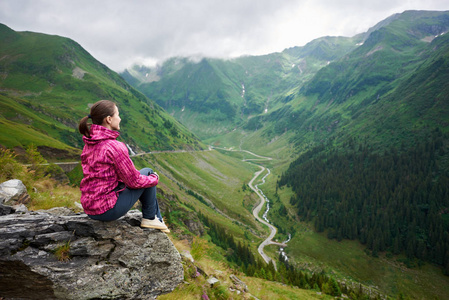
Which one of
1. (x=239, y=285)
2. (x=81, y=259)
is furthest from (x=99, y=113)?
(x=239, y=285)

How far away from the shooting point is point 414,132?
508ft

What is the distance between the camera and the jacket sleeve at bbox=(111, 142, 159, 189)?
5.74 metres

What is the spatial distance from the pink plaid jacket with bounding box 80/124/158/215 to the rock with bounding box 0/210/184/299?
1.22 metres

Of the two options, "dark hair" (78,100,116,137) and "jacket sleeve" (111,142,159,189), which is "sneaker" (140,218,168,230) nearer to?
"jacket sleeve" (111,142,159,189)

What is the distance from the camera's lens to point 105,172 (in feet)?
18.9

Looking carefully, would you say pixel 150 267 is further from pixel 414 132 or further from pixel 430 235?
pixel 414 132

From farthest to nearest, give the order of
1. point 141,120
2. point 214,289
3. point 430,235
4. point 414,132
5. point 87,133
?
point 141,120 < point 414,132 < point 430,235 < point 214,289 < point 87,133

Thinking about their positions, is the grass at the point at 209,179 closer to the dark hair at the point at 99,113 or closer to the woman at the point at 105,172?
the woman at the point at 105,172

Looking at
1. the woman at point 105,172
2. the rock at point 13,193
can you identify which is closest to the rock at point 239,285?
the woman at point 105,172

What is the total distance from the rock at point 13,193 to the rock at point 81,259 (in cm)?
470

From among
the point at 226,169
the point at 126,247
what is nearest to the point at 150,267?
the point at 126,247

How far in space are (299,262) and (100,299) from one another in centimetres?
10049

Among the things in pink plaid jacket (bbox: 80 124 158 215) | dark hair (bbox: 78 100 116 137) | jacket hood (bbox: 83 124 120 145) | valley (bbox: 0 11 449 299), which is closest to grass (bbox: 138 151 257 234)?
valley (bbox: 0 11 449 299)

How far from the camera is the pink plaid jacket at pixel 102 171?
224 inches
